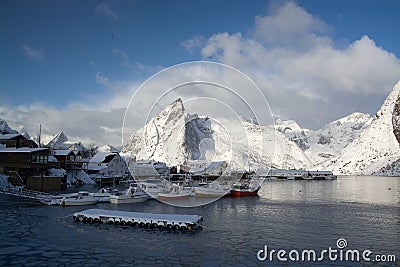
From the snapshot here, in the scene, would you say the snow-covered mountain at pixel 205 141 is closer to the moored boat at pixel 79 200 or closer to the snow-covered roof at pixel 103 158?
the snow-covered roof at pixel 103 158

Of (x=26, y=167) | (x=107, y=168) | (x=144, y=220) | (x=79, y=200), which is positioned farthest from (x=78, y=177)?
(x=144, y=220)

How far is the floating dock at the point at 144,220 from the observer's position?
95.8 feet

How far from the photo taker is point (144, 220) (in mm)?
30047

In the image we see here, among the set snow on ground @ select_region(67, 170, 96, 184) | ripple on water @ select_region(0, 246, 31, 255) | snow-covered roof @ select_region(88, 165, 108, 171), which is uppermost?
snow-covered roof @ select_region(88, 165, 108, 171)

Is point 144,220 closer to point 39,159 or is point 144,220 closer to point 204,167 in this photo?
point 39,159

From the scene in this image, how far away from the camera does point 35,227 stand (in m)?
28.5

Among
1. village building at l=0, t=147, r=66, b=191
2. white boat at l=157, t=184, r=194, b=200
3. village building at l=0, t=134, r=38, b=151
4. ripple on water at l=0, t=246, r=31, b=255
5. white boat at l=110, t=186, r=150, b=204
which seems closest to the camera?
ripple on water at l=0, t=246, r=31, b=255

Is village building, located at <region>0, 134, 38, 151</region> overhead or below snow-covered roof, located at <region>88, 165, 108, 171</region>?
overhead

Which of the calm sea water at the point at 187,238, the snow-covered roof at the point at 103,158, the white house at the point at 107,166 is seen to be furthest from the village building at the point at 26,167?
the snow-covered roof at the point at 103,158

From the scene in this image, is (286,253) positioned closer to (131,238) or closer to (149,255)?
(149,255)

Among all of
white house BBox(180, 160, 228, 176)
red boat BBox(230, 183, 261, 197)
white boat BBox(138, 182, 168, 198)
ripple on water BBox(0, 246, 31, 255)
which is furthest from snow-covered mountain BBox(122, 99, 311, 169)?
ripple on water BBox(0, 246, 31, 255)

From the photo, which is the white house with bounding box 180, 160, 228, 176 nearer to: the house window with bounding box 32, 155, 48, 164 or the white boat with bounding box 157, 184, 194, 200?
the white boat with bounding box 157, 184, 194, 200

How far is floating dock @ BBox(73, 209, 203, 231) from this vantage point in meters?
29.2

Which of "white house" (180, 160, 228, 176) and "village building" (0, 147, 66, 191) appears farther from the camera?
"white house" (180, 160, 228, 176)
